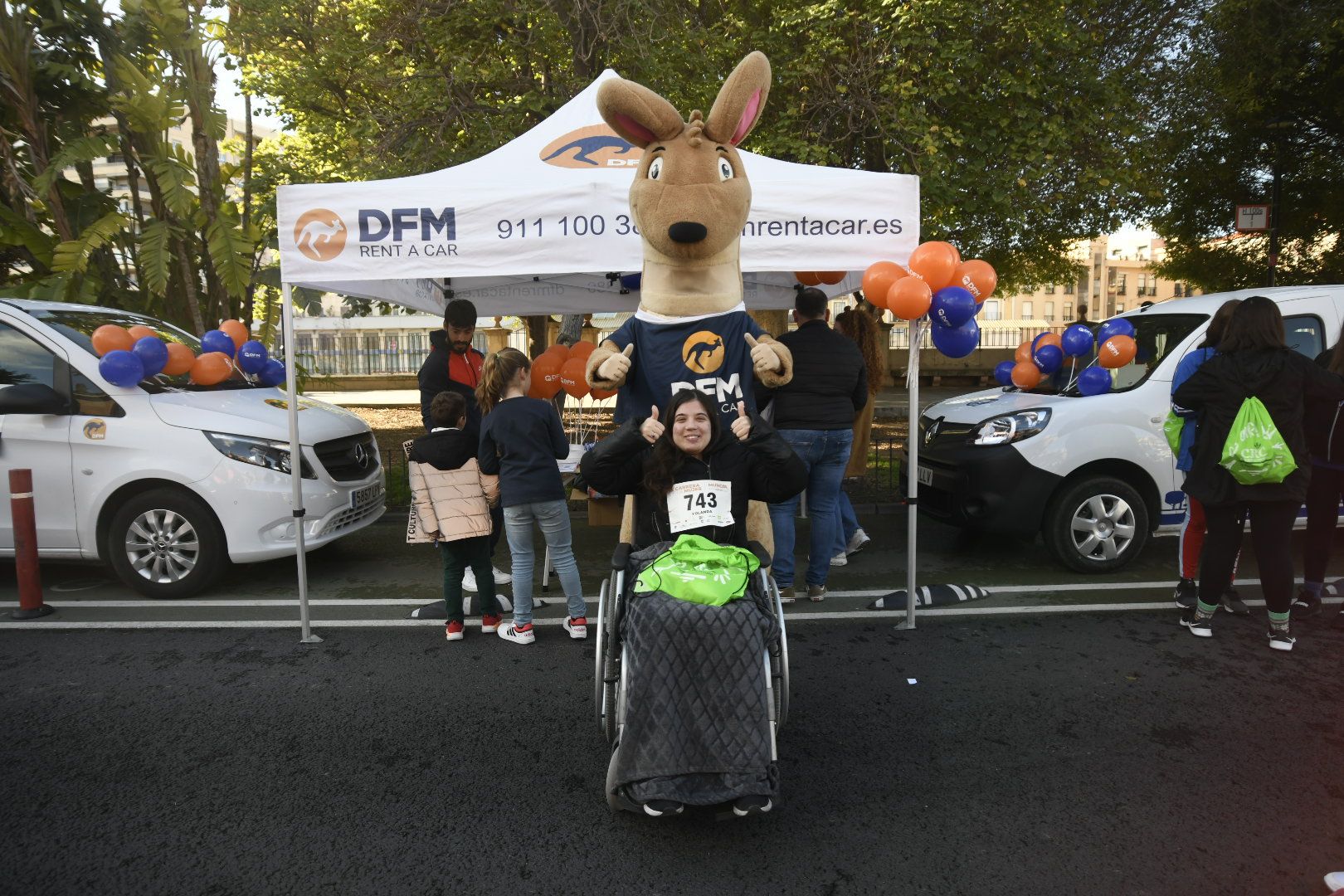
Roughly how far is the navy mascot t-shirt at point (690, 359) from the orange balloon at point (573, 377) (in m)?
2.02

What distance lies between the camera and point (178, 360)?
6.06 m

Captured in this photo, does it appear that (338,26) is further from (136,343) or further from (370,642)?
(370,642)

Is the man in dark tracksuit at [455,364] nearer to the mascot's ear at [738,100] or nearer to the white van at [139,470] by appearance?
the white van at [139,470]

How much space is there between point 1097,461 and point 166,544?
6.23 metres

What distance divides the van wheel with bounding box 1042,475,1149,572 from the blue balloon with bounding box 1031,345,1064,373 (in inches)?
46.1

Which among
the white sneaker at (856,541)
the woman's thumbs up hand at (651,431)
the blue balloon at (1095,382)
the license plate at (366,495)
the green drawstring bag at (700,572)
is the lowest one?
the white sneaker at (856,541)

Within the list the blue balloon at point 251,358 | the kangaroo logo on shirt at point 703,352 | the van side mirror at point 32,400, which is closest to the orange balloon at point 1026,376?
the kangaroo logo on shirt at point 703,352

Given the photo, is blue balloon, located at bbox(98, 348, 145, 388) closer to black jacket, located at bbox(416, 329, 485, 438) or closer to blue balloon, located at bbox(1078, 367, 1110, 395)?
black jacket, located at bbox(416, 329, 485, 438)

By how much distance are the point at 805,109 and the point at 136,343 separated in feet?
24.3

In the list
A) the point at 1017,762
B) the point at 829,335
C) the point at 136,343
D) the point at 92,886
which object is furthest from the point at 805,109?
the point at 92,886

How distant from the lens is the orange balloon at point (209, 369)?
6.20 m

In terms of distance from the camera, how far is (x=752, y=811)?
2.82 meters

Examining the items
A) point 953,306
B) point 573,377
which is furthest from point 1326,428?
point 573,377

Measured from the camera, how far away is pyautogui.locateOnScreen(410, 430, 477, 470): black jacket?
15.5ft
